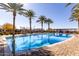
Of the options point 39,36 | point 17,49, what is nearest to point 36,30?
point 39,36

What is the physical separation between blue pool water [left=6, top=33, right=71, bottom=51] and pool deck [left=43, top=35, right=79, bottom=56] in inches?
2.1

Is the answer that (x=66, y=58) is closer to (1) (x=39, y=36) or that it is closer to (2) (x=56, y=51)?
(2) (x=56, y=51)

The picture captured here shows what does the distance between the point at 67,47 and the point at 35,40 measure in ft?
1.39

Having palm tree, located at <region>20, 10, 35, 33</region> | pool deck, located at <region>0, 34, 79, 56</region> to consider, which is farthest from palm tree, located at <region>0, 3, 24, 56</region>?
pool deck, located at <region>0, 34, 79, 56</region>

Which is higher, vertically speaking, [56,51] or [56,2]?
[56,2]

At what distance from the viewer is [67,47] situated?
388 cm

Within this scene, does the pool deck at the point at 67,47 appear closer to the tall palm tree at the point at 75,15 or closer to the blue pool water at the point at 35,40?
the blue pool water at the point at 35,40

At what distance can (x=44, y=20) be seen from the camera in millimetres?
3869

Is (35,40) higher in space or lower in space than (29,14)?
lower

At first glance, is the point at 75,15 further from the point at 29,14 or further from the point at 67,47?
the point at 29,14

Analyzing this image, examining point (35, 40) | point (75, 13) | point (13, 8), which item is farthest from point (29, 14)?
point (75, 13)

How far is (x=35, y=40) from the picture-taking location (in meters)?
3.87

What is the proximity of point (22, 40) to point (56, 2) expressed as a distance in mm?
654

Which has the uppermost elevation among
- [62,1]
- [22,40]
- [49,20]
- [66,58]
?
[62,1]
